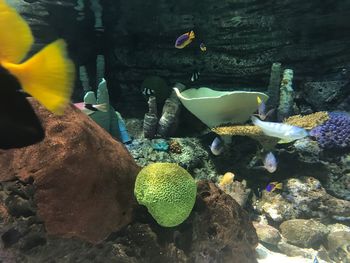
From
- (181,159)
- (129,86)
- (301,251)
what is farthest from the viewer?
(129,86)

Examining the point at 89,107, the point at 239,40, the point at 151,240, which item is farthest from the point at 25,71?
the point at 239,40

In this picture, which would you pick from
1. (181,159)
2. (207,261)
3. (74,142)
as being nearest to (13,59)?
(74,142)

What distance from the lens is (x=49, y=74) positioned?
2.81ft

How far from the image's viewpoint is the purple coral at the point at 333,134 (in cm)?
530

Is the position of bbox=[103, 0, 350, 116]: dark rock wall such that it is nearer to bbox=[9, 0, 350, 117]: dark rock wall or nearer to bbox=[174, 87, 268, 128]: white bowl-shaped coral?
bbox=[9, 0, 350, 117]: dark rock wall

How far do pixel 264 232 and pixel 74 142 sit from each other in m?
3.01

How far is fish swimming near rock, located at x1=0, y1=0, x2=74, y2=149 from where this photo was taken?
2.79ft

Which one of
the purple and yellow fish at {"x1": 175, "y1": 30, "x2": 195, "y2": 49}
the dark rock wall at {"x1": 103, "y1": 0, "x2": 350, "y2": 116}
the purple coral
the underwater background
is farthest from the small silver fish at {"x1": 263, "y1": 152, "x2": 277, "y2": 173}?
the dark rock wall at {"x1": 103, "y1": 0, "x2": 350, "y2": 116}

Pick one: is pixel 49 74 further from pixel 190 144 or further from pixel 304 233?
pixel 190 144

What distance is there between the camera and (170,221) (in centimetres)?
291

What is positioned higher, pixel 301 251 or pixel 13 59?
pixel 13 59

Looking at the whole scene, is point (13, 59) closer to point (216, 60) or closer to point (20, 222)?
point (20, 222)

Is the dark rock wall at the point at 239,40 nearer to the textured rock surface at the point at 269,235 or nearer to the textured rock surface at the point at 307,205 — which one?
the textured rock surface at the point at 307,205

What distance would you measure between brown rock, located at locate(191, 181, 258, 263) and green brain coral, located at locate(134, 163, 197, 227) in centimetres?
29
